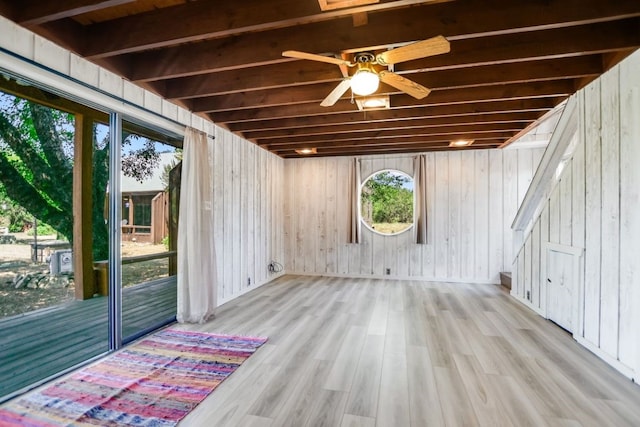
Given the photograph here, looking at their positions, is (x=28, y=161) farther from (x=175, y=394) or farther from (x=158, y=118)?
(x=175, y=394)

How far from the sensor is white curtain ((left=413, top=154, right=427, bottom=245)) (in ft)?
18.1

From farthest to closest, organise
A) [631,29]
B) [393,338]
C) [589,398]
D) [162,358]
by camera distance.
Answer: [393,338] → [162,358] → [631,29] → [589,398]

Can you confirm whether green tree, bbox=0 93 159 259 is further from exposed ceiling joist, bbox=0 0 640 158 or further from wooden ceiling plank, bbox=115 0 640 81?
wooden ceiling plank, bbox=115 0 640 81

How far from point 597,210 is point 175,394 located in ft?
11.9

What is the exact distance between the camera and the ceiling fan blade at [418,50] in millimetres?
1773

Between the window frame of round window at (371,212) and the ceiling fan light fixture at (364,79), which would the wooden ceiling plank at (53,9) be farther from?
the window frame of round window at (371,212)

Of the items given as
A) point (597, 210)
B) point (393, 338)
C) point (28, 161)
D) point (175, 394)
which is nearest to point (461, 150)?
point (597, 210)

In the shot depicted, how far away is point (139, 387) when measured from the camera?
6.97 feet

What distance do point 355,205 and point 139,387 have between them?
4381 mm

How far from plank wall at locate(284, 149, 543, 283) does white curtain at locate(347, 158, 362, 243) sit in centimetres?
19

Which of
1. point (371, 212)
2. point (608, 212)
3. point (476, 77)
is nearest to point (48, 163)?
point (476, 77)

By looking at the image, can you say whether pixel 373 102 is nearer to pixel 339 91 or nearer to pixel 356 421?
pixel 339 91

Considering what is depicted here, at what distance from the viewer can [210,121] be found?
401cm

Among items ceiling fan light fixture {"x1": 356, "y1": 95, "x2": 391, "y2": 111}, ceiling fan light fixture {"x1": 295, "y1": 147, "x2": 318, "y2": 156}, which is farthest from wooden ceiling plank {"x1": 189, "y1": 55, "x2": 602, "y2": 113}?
ceiling fan light fixture {"x1": 295, "y1": 147, "x2": 318, "y2": 156}
